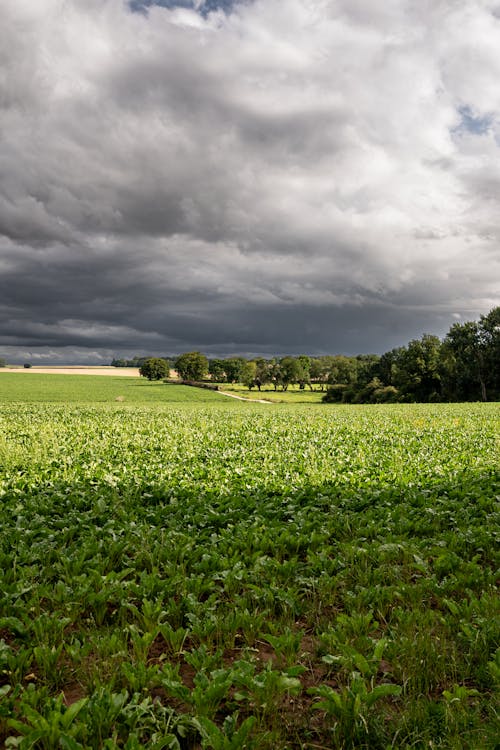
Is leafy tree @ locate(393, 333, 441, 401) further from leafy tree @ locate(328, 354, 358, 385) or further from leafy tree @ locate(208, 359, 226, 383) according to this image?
leafy tree @ locate(208, 359, 226, 383)

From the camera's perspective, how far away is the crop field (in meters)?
3.10

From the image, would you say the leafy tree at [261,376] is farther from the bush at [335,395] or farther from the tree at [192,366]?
the bush at [335,395]

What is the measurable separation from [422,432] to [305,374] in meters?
114

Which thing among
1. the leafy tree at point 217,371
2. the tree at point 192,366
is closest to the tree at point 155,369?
the tree at point 192,366

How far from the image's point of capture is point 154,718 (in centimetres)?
305

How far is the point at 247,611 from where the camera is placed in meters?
4.42

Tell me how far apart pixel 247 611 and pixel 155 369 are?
425 ft

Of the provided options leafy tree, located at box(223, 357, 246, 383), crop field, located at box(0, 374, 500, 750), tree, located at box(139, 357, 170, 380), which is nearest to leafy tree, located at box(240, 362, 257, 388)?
leafy tree, located at box(223, 357, 246, 383)

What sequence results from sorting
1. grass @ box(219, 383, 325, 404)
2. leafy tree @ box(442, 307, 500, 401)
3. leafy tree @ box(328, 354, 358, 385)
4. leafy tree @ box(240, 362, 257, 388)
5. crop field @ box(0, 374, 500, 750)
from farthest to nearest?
leafy tree @ box(240, 362, 257, 388), leafy tree @ box(328, 354, 358, 385), grass @ box(219, 383, 325, 404), leafy tree @ box(442, 307, 500, 401), crop field @ box(0, 374, 500, 750)

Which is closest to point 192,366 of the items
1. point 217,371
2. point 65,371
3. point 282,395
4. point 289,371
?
point 217,371

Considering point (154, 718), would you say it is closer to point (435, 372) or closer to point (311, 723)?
point (311, 723)

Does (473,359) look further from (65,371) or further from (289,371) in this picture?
(65,371)

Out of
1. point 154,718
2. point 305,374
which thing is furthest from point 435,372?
point 154,718

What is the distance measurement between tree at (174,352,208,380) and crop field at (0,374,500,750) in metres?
116
